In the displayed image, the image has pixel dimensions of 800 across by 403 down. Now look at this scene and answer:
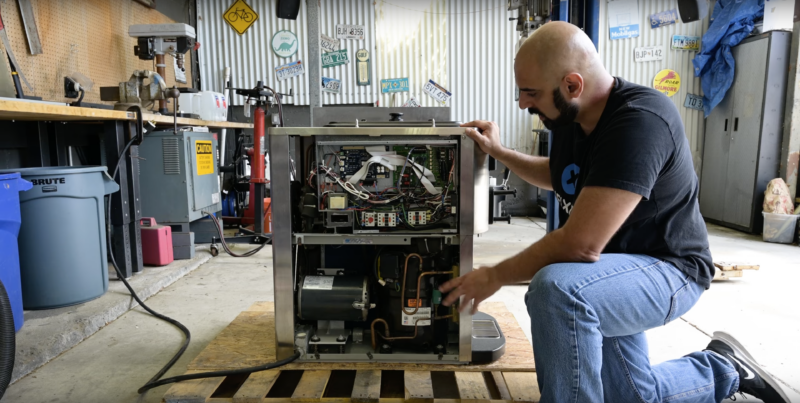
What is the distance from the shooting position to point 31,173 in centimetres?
209

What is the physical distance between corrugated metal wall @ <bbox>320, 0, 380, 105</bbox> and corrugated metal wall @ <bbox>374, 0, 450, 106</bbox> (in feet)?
0.26

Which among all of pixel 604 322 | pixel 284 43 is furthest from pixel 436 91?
pixel 604 322

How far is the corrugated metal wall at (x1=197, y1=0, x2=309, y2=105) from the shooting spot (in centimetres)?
528

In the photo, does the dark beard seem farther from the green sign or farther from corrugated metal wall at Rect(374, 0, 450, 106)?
the green sign

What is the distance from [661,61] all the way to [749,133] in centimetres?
125

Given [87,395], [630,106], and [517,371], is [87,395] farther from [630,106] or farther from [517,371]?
[630,106]

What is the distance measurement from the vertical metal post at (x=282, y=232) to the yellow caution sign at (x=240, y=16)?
4.41m

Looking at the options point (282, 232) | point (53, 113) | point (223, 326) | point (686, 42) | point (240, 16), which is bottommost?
point (223, 326)

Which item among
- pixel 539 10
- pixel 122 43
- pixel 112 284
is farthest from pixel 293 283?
pixel 122 43

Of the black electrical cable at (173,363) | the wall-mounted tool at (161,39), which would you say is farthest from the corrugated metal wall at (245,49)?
the black electrical cable at (173,363)

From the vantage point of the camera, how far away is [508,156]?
164cm

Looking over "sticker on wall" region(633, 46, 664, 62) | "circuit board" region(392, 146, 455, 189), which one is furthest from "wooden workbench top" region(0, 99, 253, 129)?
"sticker on wall" region(633, 46, 664, 62)

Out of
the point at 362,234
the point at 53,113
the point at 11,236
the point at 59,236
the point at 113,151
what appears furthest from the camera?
the point at 113,151

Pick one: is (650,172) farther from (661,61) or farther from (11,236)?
(661,61)
